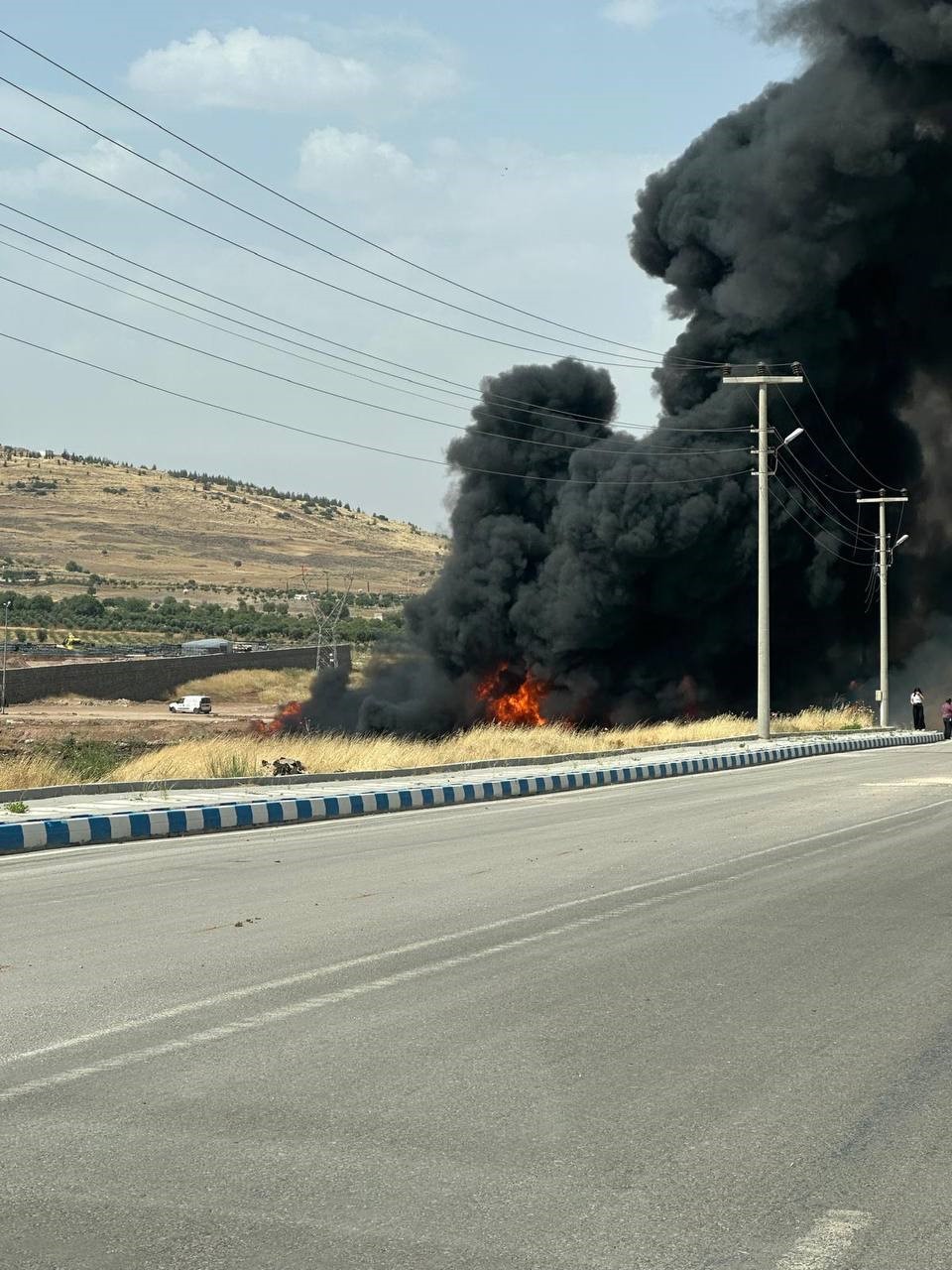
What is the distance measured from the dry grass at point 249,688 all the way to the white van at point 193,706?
22.0 ft

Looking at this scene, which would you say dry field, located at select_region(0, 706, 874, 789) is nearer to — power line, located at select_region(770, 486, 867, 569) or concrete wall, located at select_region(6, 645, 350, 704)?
power line, located at select_region(770, 486, 867, 569)

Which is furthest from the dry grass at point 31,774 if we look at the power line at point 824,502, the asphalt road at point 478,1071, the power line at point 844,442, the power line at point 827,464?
the power line at point 824,502

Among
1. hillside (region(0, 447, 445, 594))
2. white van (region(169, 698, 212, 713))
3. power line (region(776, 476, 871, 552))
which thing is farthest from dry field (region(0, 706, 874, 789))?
A: hillside (region(0, 447, 445, 594))

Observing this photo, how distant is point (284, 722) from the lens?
51.8 m

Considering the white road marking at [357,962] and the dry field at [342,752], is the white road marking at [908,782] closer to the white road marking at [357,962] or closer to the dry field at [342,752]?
the dry field at [342,752]

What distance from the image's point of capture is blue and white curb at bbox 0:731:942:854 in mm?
14742

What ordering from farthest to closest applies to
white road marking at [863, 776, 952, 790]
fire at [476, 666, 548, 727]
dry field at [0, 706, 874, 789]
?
fire at [476, 666, 548, 727]
white road marking at [863, 776, 952, 790]
dry field at [0, 706, 874, 789]

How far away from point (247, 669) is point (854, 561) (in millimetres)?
30050

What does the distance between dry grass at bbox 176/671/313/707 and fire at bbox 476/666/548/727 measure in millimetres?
17762

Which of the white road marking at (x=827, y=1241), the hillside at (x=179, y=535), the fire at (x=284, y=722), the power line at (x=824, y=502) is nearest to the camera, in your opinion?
the white road marking at (x=827, y=1241)

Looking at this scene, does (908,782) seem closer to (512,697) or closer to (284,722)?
(284,722)

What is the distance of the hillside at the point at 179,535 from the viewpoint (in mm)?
127312

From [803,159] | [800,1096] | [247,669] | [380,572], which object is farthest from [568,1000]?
[380,572]

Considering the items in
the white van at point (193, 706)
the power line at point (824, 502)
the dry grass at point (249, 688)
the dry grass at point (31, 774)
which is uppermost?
the power line at point (824, 502)
